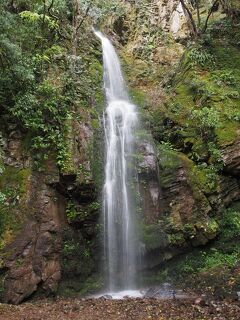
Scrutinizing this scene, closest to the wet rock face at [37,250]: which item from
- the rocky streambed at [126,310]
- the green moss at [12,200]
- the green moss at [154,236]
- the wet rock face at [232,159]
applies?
the green moss at [12,200]

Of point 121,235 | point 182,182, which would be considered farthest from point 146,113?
point 121,235

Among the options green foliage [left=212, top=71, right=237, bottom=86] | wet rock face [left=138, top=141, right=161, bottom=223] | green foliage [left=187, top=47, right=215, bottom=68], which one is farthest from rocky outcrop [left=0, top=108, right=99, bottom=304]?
green foliage [left=187, top=47, right=215, bottom=68]

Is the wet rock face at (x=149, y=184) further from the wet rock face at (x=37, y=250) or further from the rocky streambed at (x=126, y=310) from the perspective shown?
the rocky streambed at (x=126, y=310)

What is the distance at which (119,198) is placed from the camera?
11.5 metres

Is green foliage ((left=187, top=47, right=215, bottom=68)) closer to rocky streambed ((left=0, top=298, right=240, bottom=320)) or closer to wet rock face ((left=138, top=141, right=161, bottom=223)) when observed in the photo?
wet rock face ((left=138, top=141, right=161, bottom=223))

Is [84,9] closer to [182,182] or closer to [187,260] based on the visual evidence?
[182,182]

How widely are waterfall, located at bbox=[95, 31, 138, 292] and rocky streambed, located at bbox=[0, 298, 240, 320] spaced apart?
5.21 feet

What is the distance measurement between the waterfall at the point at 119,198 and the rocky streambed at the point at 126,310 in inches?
62.5

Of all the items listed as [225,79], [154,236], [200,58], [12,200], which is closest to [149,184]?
[154,236]

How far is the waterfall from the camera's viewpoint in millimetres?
10539

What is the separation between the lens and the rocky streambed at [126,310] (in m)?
7.60

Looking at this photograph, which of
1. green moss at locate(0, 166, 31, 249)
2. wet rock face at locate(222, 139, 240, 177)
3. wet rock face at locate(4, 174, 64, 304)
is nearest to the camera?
wet rock face at locate(4, 174, 64, 304)

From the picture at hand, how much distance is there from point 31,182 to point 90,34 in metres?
11.4

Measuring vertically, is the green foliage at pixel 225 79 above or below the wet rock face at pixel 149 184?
above
